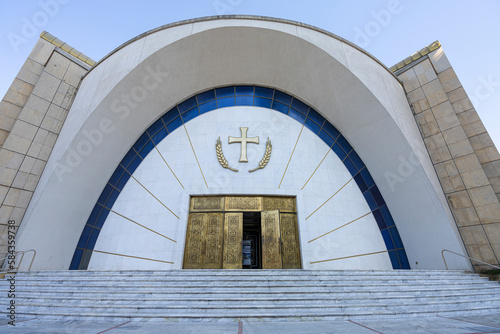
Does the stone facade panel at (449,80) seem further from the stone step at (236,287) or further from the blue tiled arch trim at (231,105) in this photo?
the stone step at (236,287)

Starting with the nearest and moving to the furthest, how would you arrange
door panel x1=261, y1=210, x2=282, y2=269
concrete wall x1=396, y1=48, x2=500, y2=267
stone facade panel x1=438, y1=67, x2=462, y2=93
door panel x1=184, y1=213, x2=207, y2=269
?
1. concrete wall x1=396, y1=48, x2=500, y2=267
2. door panel x1=184, y1=213, x2=207, y2=269
3. door panel x1=261, y1=210, x2=282, y2=269
4. stone facade panel x1=438, y1=67, x2=462, y2=93

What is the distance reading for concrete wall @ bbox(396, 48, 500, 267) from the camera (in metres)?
7.29

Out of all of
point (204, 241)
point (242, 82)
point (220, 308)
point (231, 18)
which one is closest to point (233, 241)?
point (204, 241)

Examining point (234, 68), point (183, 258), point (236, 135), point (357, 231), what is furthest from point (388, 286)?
point (234, 68)

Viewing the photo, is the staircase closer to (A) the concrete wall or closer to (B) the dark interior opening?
(A) the concrete wall

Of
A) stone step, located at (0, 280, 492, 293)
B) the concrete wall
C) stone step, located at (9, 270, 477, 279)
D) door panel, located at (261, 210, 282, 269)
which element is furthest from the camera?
door panel, located at (261, 210, 282, 269)

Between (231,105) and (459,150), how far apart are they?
9467mm

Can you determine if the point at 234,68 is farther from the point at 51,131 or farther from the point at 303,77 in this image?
the point at 51,131

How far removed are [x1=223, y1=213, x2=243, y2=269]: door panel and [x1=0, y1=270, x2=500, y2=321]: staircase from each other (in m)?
3.27

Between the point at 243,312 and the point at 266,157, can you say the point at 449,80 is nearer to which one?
the point at 266,157

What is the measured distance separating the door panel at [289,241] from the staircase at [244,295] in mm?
3368

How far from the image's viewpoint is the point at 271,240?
8625 mm

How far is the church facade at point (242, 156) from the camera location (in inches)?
316

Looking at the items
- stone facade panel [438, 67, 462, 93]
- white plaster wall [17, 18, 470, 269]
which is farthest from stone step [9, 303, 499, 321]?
stone facade panel [438, 67, 462, 93]
